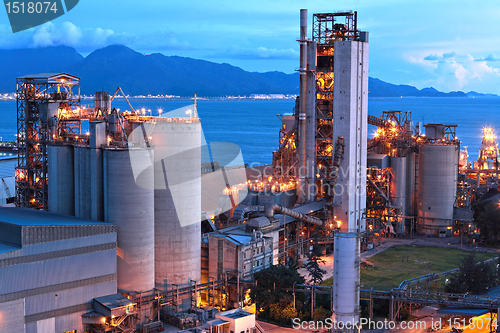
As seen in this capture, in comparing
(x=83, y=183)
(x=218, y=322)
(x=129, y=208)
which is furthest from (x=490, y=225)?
(x=83, y=183)

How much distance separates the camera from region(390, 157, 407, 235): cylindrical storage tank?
7044 centimetres

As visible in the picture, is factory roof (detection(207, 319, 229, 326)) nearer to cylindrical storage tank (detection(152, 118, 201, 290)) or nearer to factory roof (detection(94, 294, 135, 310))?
factory roof (detection(94, 294, 135, 310))

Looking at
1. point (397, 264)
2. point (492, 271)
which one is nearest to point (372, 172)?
point (397, 264)

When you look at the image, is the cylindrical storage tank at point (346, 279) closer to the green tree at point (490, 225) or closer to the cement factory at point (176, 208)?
the cement factory at point (176, 208)

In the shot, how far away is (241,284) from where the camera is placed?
45.6 m

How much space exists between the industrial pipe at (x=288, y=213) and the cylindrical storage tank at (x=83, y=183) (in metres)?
16.1

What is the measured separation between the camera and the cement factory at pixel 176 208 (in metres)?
38.3

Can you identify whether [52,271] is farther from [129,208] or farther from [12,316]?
[129,208]

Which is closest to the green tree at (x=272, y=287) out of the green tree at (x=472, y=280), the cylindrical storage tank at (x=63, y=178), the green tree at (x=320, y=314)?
the green tree at (x=320, y=314)

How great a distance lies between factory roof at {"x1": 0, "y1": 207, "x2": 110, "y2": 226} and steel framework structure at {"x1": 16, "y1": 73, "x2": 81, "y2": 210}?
758cm

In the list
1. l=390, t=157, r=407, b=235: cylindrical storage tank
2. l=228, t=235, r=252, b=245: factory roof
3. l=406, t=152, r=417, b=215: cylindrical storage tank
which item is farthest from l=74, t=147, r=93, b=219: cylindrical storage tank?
l=406, t=152, r=417, b=215: cylindrical storage tank

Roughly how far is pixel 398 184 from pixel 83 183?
3902 centimetres

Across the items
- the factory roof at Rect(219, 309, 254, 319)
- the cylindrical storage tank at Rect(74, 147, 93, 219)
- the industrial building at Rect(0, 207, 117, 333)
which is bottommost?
the factory roof at Rect(219, 309, 254, 319)

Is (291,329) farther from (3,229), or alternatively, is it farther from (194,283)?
(3,229)
